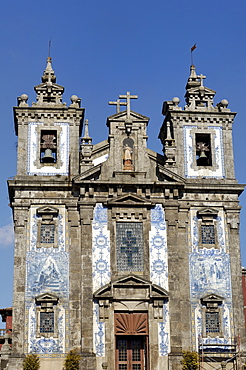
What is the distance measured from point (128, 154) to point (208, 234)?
5768 mm

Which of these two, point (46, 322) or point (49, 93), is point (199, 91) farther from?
point (46, 322)

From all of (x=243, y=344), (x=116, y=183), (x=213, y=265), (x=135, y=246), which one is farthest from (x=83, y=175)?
(x=243, y=344)

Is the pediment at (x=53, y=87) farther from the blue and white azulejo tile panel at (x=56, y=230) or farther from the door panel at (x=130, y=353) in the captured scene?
the door panel at (x=130, y=353)

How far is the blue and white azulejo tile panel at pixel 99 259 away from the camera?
37.8m

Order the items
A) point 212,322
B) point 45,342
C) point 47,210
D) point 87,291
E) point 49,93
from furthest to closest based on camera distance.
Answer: point 49,93 → point 47,210 → point 212,322 → point 87,291 → point 45,342

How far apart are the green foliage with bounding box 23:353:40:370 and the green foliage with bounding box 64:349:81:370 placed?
1324mm

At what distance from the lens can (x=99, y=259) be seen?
128 ft

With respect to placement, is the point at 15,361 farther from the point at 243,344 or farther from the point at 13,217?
the point at 243,344

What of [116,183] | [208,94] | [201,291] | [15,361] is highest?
[208,94]

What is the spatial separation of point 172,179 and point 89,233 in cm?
503

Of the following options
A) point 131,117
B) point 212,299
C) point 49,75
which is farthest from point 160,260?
point 49,75

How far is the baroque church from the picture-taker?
3806 cm

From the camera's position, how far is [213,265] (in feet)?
131

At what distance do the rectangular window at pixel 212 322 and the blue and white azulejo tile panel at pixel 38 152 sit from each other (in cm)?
Result: 1012
